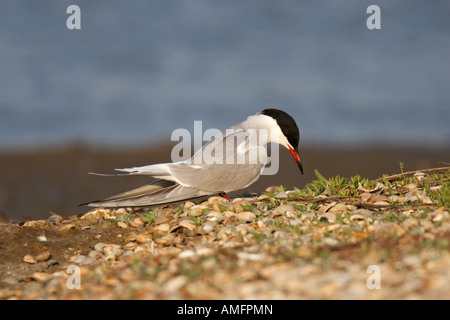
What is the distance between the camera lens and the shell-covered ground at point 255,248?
2938 mm

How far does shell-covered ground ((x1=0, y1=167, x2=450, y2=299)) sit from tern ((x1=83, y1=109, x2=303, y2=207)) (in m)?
0.15

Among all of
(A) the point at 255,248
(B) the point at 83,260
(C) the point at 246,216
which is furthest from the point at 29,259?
(A) the point at 255,248

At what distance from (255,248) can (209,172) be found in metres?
1.82

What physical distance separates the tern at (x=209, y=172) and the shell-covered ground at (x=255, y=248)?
15 centimetres

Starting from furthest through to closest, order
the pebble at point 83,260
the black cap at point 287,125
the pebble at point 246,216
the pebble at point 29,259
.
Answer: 1. the black cap at point 287,125
2. the pebble at point 246,216
3. the pebble at point 29,259
4. the pebble at point 83,260

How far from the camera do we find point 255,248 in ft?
12.0

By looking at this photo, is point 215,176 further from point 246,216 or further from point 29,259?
point 29,259

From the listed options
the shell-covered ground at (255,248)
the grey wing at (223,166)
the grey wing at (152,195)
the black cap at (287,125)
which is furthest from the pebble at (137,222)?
the black cap at (287,125)

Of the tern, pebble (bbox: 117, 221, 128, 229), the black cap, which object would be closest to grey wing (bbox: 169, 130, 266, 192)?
the tern

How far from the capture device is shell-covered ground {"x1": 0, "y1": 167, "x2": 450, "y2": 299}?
2.94m

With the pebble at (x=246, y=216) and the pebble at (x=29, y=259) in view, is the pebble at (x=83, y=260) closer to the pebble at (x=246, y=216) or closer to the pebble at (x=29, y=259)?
the pebble at (x=29, y=259)

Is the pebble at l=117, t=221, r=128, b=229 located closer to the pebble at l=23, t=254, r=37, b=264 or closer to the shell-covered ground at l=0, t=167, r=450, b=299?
the shell-covered ground at l=0, t=167, r=450, b=299

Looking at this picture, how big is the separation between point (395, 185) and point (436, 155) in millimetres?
5737
